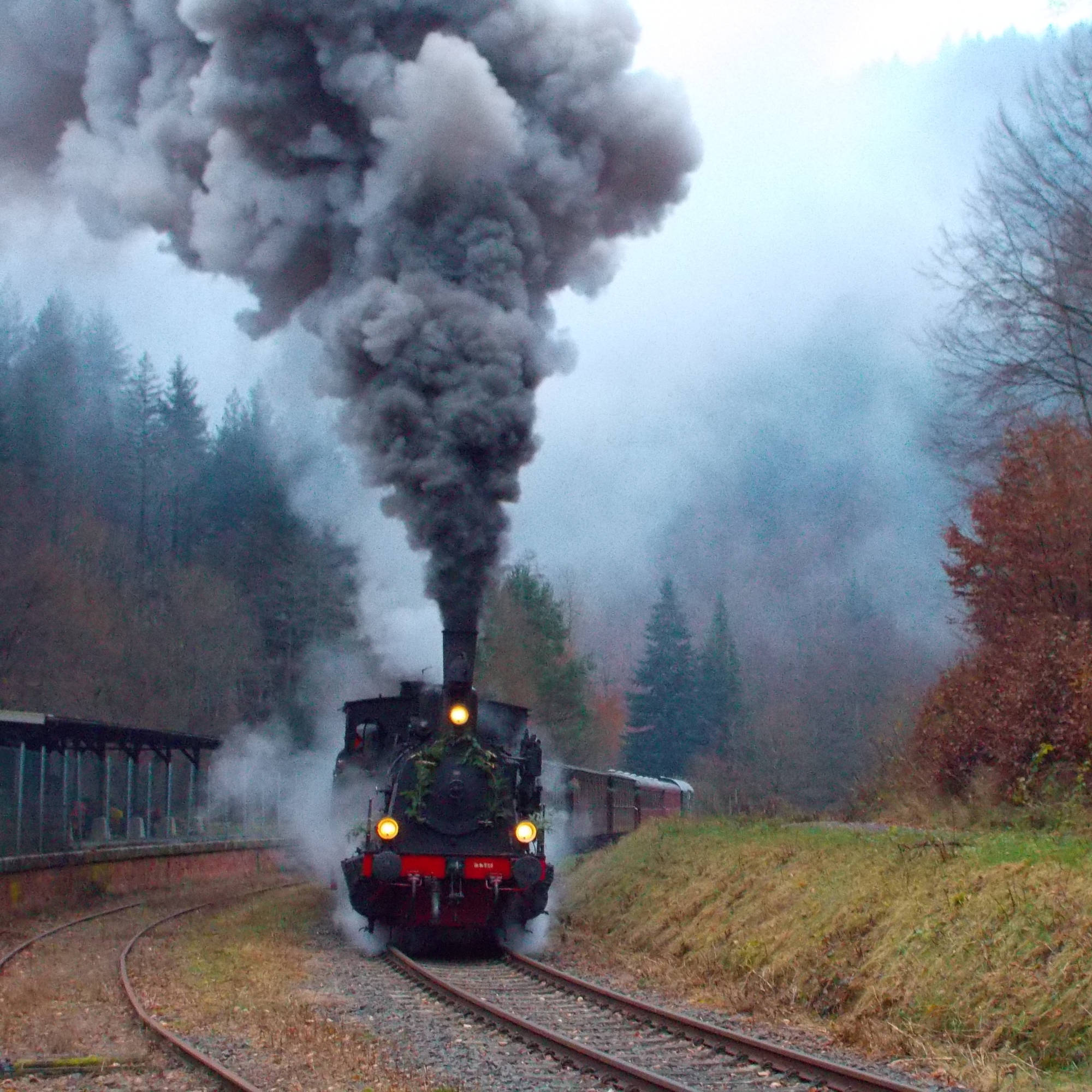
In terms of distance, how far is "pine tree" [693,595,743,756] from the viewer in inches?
2290

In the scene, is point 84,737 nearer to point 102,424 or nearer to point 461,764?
point 461,764

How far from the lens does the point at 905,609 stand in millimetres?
78875

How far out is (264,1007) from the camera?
8.95m

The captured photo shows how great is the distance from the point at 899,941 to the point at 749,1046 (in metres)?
1.62

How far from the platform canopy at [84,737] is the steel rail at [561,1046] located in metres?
7.91

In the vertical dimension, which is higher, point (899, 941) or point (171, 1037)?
point (899, 941)

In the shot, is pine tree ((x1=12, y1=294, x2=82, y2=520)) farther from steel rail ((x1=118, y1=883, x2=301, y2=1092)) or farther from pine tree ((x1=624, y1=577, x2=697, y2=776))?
steel rail ((x1=118, y1=883, x2=301, y2=1092))

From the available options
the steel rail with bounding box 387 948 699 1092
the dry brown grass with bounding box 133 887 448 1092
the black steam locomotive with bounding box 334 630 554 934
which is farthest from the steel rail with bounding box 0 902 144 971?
the steel rail with bounding box 387 948 699 1092

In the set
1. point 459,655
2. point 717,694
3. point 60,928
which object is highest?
point 717,694

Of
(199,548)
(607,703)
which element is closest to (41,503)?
(199,548)

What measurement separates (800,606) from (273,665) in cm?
4952

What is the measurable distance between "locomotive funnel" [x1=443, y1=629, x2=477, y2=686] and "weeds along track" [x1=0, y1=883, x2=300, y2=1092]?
3792mm

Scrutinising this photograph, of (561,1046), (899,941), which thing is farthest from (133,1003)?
(899,941)

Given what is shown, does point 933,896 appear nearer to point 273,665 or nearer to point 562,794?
point 562,794
